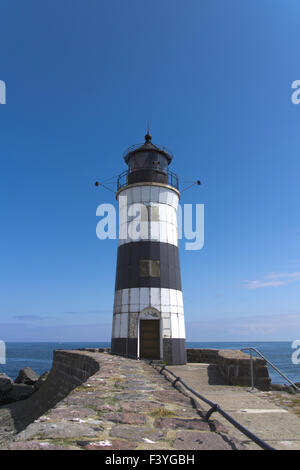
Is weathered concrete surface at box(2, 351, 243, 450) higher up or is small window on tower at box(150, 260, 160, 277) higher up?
small window on tower at box(150, 260, 160, 277)

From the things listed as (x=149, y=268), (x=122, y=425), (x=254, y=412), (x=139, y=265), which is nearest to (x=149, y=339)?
(x=149, y=268)

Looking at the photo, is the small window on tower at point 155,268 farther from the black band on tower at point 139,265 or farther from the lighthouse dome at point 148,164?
the lighthouse dome at point 148,164

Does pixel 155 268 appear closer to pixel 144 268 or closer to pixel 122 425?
pixel 144 268

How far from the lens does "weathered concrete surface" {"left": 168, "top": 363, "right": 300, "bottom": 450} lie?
4.47m

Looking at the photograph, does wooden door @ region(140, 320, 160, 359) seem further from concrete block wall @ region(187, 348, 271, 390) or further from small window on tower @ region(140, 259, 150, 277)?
concrete block wall @ region(187, 348, 271, 390)

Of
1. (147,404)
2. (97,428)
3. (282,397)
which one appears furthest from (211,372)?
(97,428)

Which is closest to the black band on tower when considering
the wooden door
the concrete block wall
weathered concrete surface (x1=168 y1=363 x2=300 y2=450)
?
the wooden door

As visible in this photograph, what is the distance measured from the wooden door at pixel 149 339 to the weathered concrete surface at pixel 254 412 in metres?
3.51

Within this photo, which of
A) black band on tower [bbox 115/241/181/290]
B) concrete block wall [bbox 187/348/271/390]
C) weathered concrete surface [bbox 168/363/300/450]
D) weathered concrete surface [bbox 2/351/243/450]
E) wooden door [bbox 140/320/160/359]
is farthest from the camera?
black band on tower [bbox 115/241/181/290]

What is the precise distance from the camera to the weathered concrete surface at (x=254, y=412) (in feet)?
14.7

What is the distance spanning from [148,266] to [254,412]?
9042 mm

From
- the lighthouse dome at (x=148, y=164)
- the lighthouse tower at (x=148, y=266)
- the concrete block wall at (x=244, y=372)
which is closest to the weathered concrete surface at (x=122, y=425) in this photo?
the concrete block wall at (x=244, y=372)

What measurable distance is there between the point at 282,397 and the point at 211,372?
4.67 m

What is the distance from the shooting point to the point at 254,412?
20.2 ft
